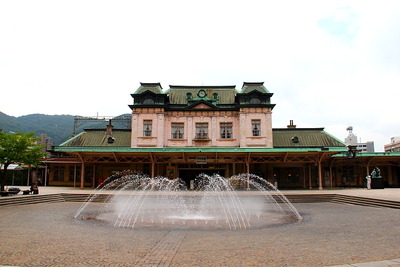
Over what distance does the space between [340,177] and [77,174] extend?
103 ft

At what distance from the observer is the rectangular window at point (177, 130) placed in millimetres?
35344

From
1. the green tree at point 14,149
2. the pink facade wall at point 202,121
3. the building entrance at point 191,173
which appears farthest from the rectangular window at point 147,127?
the green tree at point 14,149

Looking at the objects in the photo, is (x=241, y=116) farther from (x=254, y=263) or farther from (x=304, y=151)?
(x=254, y=263)

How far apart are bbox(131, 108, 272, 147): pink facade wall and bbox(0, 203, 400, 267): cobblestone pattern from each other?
2211cm

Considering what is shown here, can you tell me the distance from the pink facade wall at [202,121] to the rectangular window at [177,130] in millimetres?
330

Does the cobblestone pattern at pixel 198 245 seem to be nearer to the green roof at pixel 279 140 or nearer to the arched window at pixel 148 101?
the green roof at pixel 279 140

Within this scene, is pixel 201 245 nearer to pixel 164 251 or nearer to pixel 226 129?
pixel 164 251

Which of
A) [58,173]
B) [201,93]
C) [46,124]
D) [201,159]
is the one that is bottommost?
[58,173]

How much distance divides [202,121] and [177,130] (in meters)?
3.09

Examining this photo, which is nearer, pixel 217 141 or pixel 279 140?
pixel 217 141

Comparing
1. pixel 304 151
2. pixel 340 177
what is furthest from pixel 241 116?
pixel 340 177

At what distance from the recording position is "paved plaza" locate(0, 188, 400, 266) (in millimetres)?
6836

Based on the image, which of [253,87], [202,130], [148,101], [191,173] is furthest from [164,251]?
[253,87]

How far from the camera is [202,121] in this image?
35125mm
